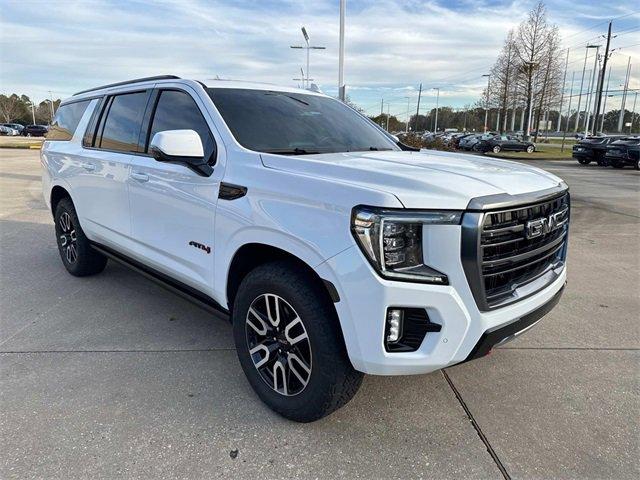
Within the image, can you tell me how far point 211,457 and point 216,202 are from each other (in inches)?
54.7

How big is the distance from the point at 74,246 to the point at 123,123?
174 cm

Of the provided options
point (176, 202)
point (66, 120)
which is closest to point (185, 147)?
point (176, 202)

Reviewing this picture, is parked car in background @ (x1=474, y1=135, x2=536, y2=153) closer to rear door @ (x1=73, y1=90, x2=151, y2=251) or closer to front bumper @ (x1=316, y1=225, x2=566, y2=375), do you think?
rear door @ (x1=73, y1=90, x2=151, y2=251)

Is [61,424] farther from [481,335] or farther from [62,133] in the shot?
[62,133]

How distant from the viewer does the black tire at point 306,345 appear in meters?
2.40

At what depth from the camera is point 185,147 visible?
2.84 meters

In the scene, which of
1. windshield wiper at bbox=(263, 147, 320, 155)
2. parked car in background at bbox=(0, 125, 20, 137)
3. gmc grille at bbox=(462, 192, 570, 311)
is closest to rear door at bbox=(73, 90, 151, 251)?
windshield wiper at bbox=(263, 147, 320, 155)

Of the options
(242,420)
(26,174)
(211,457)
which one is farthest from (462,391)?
(26,174)

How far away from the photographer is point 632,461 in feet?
8.05

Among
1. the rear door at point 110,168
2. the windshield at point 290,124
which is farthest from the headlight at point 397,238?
the rear door at point 110,168

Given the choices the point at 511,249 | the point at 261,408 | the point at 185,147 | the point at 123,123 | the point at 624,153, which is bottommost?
the point at 624,153

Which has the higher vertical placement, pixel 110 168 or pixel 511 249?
pixel 110 168

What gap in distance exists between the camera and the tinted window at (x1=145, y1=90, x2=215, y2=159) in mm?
3157

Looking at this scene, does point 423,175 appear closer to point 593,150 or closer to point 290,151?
point 290,151
